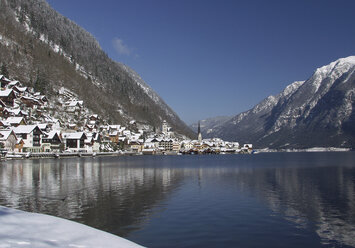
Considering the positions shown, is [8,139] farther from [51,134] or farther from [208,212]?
[208,212]

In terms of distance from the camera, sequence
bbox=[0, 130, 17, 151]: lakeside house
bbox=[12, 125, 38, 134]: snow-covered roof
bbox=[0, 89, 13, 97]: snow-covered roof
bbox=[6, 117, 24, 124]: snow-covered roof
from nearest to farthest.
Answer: bbox=[0, 130, 17, 151]: lakeside house
bbox=[12, 125, 38, 134]: snow-covered roof
bbox=[6, 117, 24, 124]: snow-covered roof
bbox=[0, 89, 13, 97]: snow-covered roof

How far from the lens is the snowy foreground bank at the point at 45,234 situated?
10689mm

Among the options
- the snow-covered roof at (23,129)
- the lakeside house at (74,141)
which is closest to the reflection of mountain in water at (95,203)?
the snow-covered roof at (23,129)

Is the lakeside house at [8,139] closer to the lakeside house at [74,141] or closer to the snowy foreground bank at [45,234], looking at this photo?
the lakeside house at [74,141]

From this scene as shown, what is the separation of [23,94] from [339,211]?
17131 centimetres

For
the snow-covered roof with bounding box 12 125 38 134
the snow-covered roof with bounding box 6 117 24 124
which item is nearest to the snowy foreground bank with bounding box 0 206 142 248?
the snow-covered roof with bounding box 12 125 38 134

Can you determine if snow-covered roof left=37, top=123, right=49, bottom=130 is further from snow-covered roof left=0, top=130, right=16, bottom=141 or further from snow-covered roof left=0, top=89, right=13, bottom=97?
snow-covered roof left=0, top=130, right=16, bottom=141

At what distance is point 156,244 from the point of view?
751 inches

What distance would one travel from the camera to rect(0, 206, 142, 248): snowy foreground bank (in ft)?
35.1

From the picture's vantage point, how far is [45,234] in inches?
465

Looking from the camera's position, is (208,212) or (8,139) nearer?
(208,212)

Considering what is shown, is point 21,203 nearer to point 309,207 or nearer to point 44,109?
point 309,207

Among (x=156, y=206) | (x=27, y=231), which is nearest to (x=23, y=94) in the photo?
(x=156, y=206)

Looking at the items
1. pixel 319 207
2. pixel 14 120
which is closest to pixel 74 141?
pixel 14 120
